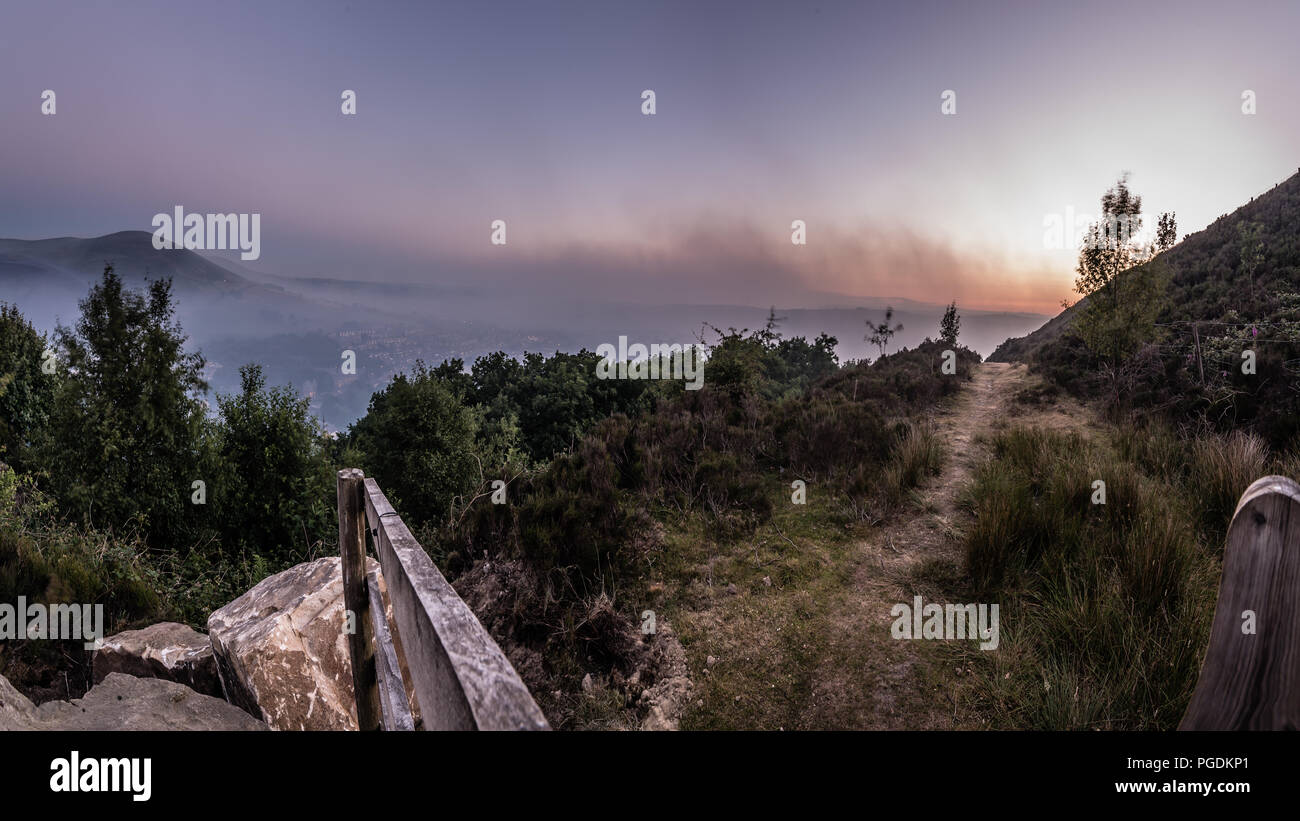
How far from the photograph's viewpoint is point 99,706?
2.62 m

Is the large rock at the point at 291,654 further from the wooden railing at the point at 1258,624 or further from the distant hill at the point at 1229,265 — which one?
the distant hill at the point at 1229,265

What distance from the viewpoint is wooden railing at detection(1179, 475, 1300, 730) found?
1.05m

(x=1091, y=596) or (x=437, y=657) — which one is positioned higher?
(x=437, y=657)

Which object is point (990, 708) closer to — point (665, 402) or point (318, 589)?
point (318, 589)

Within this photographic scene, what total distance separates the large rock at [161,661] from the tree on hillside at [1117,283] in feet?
56.2

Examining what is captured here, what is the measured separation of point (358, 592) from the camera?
296cm

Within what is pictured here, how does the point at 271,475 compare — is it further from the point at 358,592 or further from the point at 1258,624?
the point at 1258,624

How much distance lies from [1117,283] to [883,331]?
17.6 metres

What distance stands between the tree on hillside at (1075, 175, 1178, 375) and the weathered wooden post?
16152mm

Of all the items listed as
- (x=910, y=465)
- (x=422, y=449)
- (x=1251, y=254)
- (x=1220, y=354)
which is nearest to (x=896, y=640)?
(x=910, y=465)

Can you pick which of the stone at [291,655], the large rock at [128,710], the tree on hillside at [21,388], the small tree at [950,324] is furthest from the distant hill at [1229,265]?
the tree on hillside at [21,388]

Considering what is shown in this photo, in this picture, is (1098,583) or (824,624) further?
(824,624)

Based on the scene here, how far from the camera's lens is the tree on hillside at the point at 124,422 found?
58.6ft
